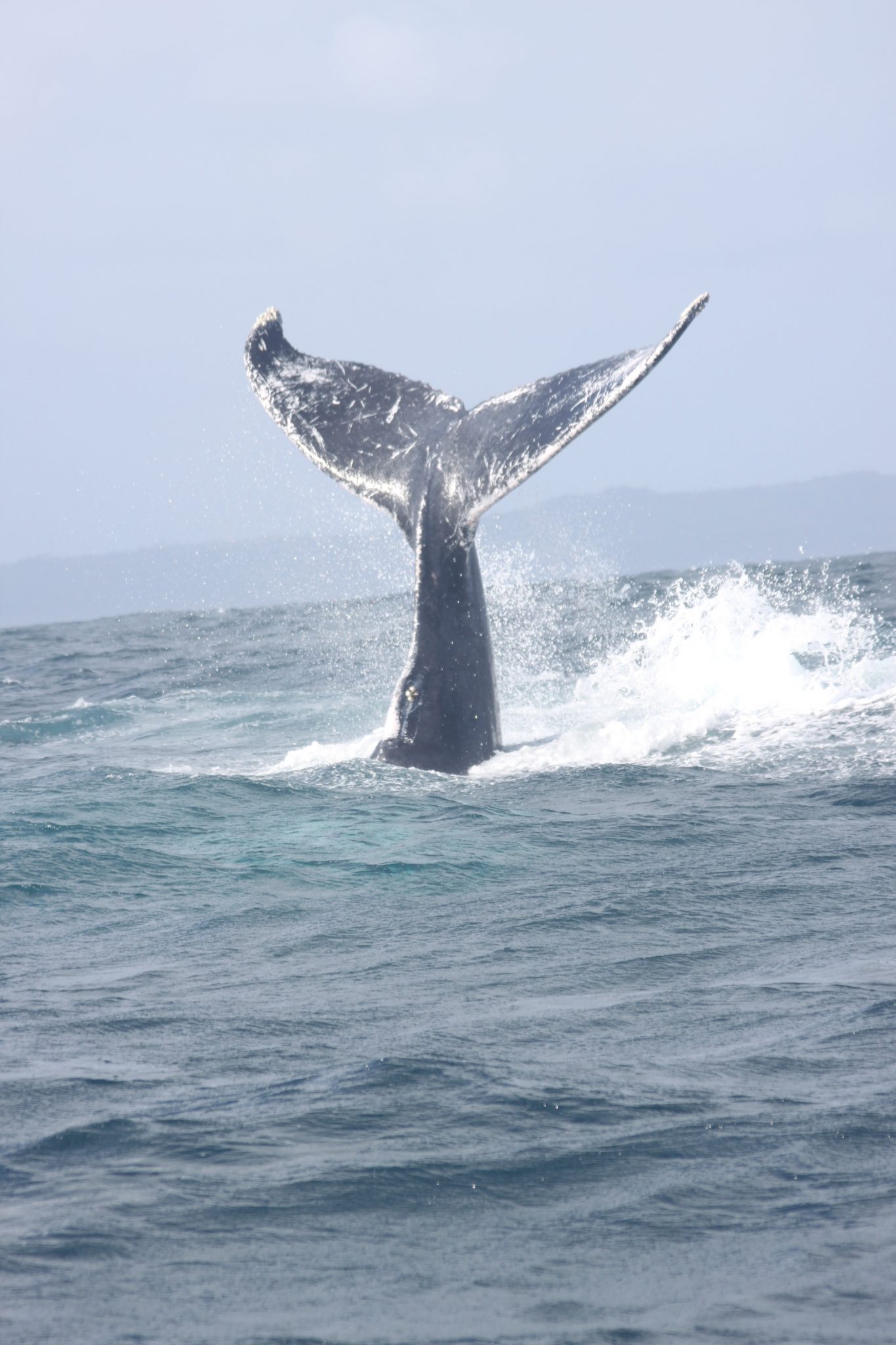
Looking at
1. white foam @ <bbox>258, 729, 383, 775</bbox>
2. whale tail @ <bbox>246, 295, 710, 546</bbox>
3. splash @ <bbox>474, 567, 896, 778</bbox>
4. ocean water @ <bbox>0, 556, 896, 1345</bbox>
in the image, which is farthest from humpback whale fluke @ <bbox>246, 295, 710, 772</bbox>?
white foam @ <bbox>258, 729, 383, 775</bbox>

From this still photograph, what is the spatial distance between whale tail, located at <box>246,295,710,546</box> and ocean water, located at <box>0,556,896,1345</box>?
2070 mm

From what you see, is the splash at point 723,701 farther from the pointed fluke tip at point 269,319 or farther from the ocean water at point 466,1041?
the pointed fluke tip at point 269,319

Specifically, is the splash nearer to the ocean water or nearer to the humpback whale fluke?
the ocean water

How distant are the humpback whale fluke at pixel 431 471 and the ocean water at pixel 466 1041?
498mm

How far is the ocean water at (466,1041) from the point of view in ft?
10.3

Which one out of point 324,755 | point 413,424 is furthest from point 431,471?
point 324,755

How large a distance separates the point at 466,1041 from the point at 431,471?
5259 millimetres

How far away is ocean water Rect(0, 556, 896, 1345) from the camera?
314cm

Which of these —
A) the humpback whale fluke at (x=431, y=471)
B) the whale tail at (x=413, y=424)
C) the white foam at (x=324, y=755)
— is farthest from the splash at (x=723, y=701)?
the whale tail at (x=413, y=424)

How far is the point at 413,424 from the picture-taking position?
975 cm

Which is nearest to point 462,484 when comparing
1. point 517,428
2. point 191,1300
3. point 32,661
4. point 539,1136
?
point 517,428

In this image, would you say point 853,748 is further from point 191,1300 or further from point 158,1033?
point 191,1300

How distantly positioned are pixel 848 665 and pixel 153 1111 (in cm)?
1054

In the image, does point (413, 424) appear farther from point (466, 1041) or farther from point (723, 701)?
point (466, 1041)
